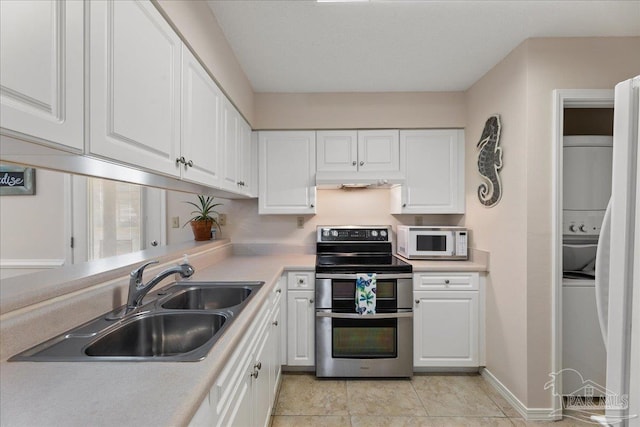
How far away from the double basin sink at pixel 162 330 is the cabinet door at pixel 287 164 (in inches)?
51.2

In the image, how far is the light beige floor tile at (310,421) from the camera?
1.99 meters

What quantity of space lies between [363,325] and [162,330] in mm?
1610

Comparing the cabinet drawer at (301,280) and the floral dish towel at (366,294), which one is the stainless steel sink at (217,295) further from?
the floral dish towel at (366,294)

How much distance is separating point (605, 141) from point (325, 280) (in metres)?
2.21

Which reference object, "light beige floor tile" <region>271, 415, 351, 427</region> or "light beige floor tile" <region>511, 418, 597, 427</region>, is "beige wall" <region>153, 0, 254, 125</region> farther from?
"light beige floor tile" <region>511, 418, 597, 427</region>

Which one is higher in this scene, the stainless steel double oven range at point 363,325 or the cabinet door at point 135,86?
the cabinet door at point 135,86

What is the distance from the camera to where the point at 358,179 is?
2.82 metres

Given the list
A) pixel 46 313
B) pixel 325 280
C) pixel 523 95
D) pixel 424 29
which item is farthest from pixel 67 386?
pixel 523 95

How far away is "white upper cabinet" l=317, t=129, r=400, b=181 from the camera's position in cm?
292

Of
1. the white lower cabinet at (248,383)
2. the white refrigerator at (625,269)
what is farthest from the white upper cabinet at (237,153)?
the white refrigerator at (625,269)

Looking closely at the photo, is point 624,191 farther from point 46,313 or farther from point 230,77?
point 230,77

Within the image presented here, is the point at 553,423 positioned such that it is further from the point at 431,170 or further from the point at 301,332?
the point at 431,170

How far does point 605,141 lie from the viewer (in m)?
2.13

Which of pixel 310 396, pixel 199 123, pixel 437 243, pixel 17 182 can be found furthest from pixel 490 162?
pixel 17 182
